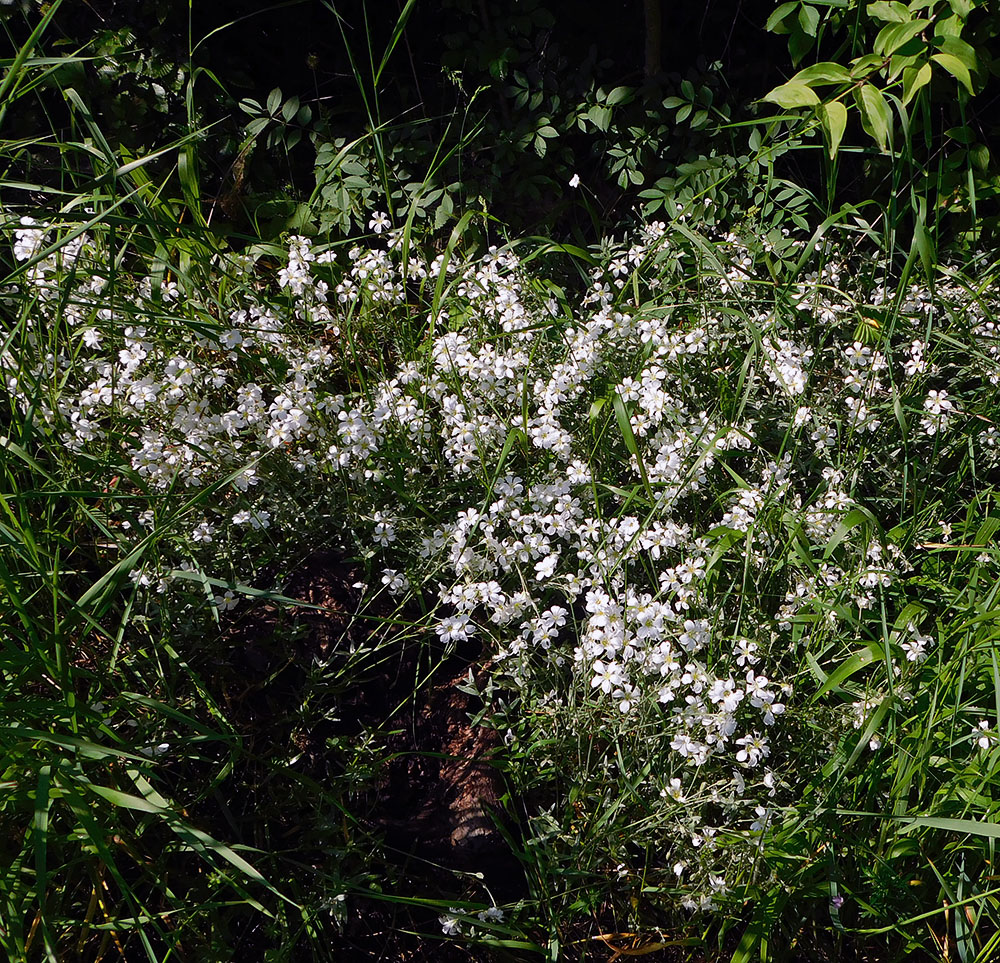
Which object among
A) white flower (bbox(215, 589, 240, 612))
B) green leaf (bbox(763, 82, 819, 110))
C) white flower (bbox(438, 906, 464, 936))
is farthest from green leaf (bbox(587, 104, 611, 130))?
white flower (bbox(438, 906, 464, 936))

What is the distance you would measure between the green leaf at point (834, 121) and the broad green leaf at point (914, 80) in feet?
0.49

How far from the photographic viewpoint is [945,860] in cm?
200

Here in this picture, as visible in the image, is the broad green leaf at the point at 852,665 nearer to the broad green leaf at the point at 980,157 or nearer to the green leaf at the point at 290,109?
the broad green leaf at the point at 980,157

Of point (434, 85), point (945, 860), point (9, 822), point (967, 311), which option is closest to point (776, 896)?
point (945, 860)

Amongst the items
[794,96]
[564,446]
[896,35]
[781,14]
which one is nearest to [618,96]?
[781,14]

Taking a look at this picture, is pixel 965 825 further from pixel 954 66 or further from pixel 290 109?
pixel 290 109

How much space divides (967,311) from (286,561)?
2.17 metres

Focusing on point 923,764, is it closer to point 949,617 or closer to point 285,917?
point 949,617

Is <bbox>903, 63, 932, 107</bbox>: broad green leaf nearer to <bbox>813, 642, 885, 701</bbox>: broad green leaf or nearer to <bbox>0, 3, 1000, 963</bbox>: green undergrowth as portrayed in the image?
<bbox>0, 3, 1000, 963</bbox>: green undergrowth

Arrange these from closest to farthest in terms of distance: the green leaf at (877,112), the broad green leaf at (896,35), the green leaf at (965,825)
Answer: the green leaf at (965,825) → the green leaf at (877,112) → the broad green leaf at (896,35)

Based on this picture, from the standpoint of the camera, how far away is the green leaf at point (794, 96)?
2.46 m

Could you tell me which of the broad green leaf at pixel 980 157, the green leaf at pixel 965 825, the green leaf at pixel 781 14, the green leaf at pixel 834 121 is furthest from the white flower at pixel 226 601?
the broad green leaf at pixel 980 157

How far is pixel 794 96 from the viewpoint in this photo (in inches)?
97.3

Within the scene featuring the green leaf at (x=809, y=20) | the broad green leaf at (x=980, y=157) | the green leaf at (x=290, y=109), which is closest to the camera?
the green leaf at (x=809, y=20)
